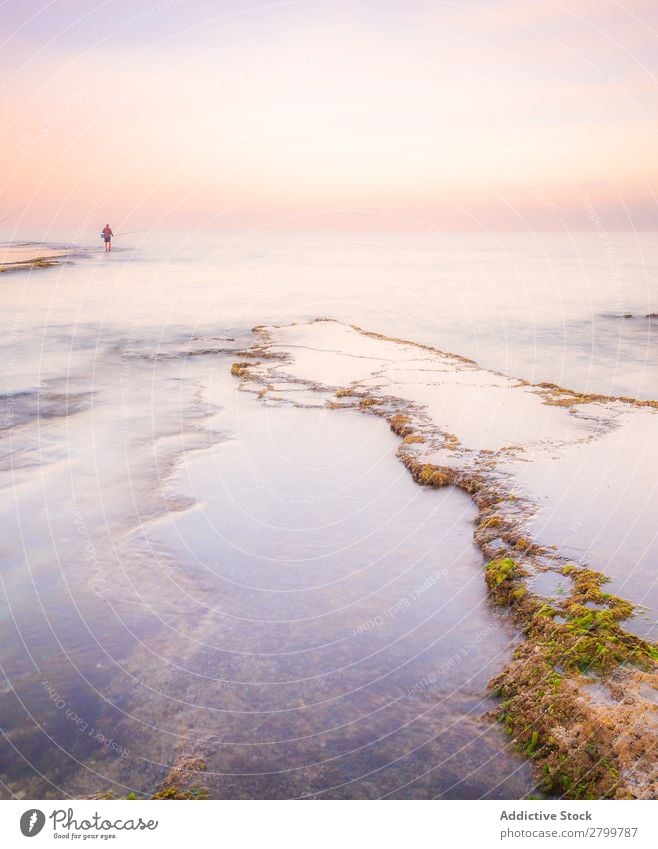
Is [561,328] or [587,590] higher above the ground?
[561,328]

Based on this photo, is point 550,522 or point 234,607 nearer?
point 234,607

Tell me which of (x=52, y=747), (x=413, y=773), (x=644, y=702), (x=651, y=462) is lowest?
(x=52, y=747)

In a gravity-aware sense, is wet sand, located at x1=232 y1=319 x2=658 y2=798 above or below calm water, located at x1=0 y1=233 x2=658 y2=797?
above

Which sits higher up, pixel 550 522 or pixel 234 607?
pixel 550 522

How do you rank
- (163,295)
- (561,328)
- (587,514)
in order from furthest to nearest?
(163,295)
(561,328)
(587,514)

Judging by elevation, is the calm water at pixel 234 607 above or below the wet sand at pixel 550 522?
below

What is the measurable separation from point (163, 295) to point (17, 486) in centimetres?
3631

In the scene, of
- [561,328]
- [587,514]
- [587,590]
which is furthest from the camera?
[561,328]

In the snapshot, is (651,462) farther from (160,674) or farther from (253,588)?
(160,674)

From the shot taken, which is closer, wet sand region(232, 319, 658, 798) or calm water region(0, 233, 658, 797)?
wet sand region(232, 319, 658, 798)

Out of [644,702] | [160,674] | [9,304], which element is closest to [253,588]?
[160,674]

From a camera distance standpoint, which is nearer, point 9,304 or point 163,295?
point 9,304

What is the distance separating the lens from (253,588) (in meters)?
7.36

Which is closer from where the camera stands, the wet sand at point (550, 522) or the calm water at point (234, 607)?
the wet sand at point (550, 522)
